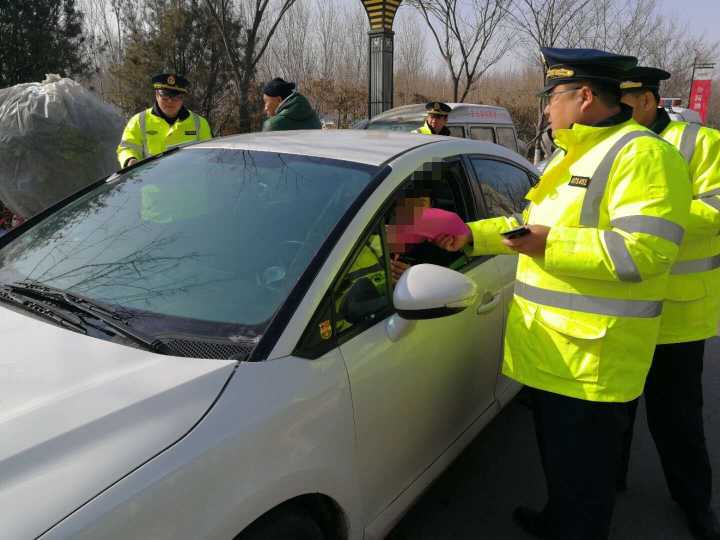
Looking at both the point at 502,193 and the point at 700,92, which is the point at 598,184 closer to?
the point at 502,193

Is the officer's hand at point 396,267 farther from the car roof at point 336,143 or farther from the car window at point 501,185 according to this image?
the car window at point 501,185

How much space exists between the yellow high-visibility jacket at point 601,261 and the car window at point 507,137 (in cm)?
922

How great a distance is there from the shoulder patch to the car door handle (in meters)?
0.73

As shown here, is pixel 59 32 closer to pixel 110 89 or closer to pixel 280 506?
pixel 110 89

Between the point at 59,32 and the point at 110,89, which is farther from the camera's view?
the point at 110,89

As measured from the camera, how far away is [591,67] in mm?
1801

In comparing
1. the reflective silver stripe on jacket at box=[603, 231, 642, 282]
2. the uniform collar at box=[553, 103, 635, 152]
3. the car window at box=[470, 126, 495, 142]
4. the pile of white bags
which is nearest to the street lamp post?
the car window at box=[470, 126, 495, 142]

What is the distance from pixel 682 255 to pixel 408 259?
1.10 m

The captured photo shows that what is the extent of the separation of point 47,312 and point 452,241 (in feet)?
4.49

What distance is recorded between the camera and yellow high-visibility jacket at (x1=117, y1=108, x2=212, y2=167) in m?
4.32

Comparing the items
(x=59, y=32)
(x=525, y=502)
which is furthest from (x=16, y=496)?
(x=59, y=32)

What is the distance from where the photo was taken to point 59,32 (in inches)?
512

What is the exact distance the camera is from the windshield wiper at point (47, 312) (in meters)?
1.59

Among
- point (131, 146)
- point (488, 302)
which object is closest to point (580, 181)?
point (488, 302)
